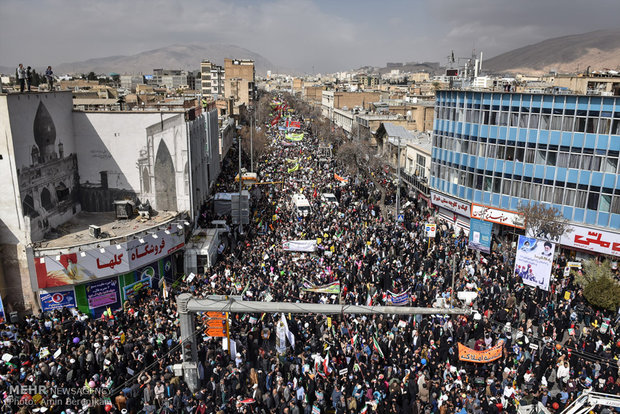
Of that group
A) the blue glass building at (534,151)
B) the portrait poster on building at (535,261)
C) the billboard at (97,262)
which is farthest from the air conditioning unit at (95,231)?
the blue glass building at (534,151)

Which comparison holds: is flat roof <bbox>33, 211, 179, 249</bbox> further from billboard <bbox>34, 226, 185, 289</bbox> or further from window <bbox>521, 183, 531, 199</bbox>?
window <bbox>521, 183, 531, 199</bbox>

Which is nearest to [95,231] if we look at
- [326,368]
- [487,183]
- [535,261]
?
[326,368]

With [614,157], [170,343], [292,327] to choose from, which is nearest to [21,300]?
[170,343]

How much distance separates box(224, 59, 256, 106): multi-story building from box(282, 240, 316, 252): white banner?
7110cm

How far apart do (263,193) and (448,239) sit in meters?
16.0

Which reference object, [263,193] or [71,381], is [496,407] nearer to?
[71,381]

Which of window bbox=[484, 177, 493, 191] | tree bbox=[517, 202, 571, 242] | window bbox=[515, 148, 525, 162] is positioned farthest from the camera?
window bbox=[484, 177, 493, 191]

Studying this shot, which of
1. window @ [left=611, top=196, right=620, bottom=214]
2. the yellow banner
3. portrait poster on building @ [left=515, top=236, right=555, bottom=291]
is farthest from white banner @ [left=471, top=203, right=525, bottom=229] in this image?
the yellow banner

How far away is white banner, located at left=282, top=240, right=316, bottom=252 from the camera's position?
24203 mm

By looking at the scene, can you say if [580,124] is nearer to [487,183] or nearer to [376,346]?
[487,183]

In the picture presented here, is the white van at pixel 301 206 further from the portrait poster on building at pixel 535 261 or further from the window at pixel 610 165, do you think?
the window at pixel 610 165

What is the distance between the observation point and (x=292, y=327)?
1638 centimetres

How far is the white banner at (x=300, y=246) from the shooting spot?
24203 mm

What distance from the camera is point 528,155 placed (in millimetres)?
26016
